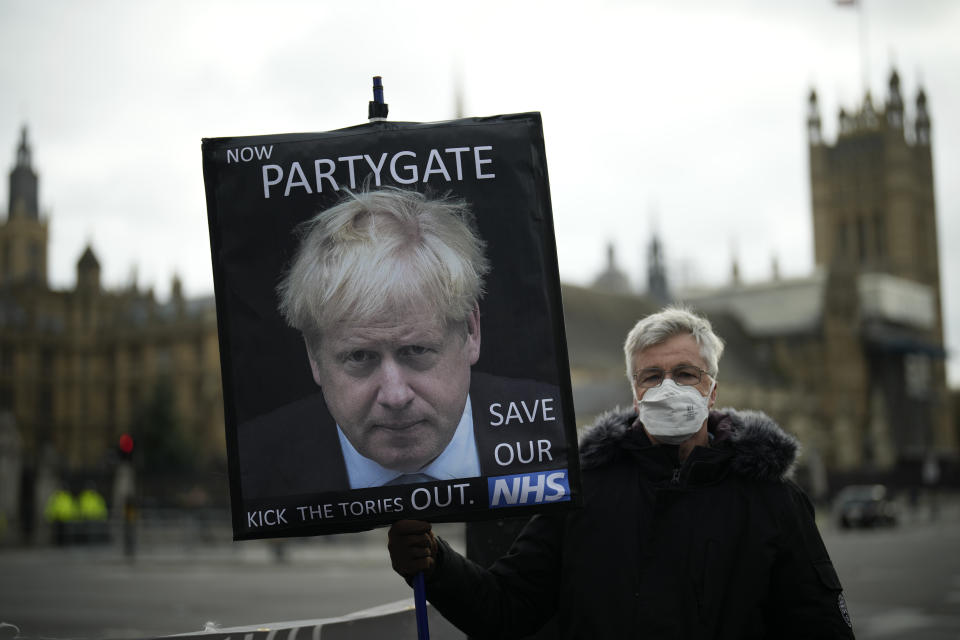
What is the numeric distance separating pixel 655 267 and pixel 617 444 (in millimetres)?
100574

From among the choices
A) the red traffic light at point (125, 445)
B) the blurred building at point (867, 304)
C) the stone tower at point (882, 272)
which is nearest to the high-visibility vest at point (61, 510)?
the red traffic light at point (125, 445)

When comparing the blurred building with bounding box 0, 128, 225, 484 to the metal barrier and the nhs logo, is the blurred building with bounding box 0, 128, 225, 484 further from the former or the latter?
the nhs logo

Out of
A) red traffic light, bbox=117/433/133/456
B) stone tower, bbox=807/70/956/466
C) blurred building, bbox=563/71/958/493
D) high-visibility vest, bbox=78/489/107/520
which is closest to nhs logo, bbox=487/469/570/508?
red traffic light, bbox=117/433/133/456

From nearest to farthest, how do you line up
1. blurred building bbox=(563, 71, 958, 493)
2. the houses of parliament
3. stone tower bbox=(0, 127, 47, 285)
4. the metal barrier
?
the metal barrier → blurred building bbox=(563, 71, 958, 493) → the houses of parliament → stone tower bbox=(0, 127, 47, 285)

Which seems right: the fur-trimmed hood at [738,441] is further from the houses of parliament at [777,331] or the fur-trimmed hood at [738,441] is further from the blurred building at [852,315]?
the houses of parliament at [777,331]

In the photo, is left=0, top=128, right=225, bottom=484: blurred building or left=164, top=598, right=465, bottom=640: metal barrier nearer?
left=164, top=598, right=465, bottom=640: metal barrier

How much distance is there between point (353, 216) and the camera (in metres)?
2.96

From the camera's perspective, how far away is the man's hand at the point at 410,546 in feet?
9.04

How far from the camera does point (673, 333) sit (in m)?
3.15

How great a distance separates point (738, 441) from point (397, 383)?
3.06 feet

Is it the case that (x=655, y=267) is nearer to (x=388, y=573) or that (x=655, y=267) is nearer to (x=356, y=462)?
(x=388, y=573)

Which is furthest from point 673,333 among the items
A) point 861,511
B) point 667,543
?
point 861,511

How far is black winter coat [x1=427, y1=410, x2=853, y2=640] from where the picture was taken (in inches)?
112

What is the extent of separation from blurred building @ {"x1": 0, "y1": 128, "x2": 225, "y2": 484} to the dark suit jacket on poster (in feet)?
267
